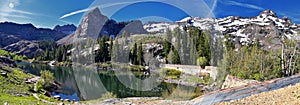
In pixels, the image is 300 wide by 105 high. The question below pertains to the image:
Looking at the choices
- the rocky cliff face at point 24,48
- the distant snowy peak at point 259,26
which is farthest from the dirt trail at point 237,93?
the rocky cliff face at point 24,48

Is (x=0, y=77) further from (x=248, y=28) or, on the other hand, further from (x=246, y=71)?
(x=248, y=28)

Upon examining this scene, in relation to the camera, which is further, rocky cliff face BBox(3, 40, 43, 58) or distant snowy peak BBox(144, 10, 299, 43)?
rocky cliff face BBox(3, 40, 43, 58)

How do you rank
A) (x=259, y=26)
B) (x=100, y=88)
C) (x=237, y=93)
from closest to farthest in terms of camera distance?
1. (x=237, y=93)
2. (x=100, y=88)
3. (x=259, y=26)

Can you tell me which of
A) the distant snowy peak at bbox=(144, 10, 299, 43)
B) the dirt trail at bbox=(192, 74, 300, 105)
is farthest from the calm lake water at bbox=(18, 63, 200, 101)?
the distant snowy peak at bbox=(144, 10, 299, 43)

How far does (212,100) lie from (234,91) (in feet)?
5.15

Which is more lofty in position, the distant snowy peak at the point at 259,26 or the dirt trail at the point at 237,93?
the distant snowy peak at the point at 259,26

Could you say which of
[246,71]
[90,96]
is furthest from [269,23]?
[90,96]

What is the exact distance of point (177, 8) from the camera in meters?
7.96

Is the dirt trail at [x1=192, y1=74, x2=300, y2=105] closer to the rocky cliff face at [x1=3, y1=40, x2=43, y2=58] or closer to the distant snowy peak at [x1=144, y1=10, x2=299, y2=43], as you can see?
the distant snowy peak at [x1=144, y1=10, x2=299, y2=43]

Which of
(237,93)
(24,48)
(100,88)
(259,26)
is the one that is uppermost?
(259,26)

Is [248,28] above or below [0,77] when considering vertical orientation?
above

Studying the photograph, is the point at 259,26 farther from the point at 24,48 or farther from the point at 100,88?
the point at 100,88

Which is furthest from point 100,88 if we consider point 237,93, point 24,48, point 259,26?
point 24,48

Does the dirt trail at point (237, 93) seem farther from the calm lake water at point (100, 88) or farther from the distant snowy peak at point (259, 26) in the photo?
the distant snowy peak at point (259, 26)
